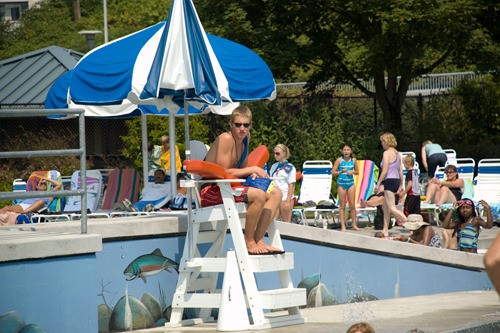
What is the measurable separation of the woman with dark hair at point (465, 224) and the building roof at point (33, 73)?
54.5ft

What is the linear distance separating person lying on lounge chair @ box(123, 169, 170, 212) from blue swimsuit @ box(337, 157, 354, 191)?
3.61 metres

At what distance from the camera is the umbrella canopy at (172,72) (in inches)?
374

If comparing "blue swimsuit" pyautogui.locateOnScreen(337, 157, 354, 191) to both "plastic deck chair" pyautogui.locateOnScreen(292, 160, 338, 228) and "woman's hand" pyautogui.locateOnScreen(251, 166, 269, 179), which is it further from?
"woman's hand" pyautogui.locateOnScreen(251, 166, 269, 179)

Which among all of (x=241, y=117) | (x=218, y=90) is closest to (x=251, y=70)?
(x=218, y=90)

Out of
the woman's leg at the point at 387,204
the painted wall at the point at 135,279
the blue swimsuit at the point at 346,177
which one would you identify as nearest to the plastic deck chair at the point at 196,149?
the painted wall at the point at 135,279

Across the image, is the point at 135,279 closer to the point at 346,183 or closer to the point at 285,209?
the point at 285,209

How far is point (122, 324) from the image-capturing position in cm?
909

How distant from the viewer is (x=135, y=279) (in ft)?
30.1

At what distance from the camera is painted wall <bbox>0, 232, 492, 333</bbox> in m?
7.83

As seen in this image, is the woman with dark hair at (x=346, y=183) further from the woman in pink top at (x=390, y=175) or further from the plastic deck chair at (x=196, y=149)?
the plastic deck chair at (x=196, y=149)

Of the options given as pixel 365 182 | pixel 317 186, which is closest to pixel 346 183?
pixel 365 182

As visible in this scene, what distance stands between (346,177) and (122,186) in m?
3.95

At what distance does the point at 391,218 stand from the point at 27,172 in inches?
324

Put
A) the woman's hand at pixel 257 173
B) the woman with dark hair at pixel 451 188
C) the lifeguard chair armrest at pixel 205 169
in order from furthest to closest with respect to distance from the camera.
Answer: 1. the woman with dark hair at pixel 451 188
2. the woman's hand at pixel 257 173
3. the lifeguard chair armrest at pixel 205 169
